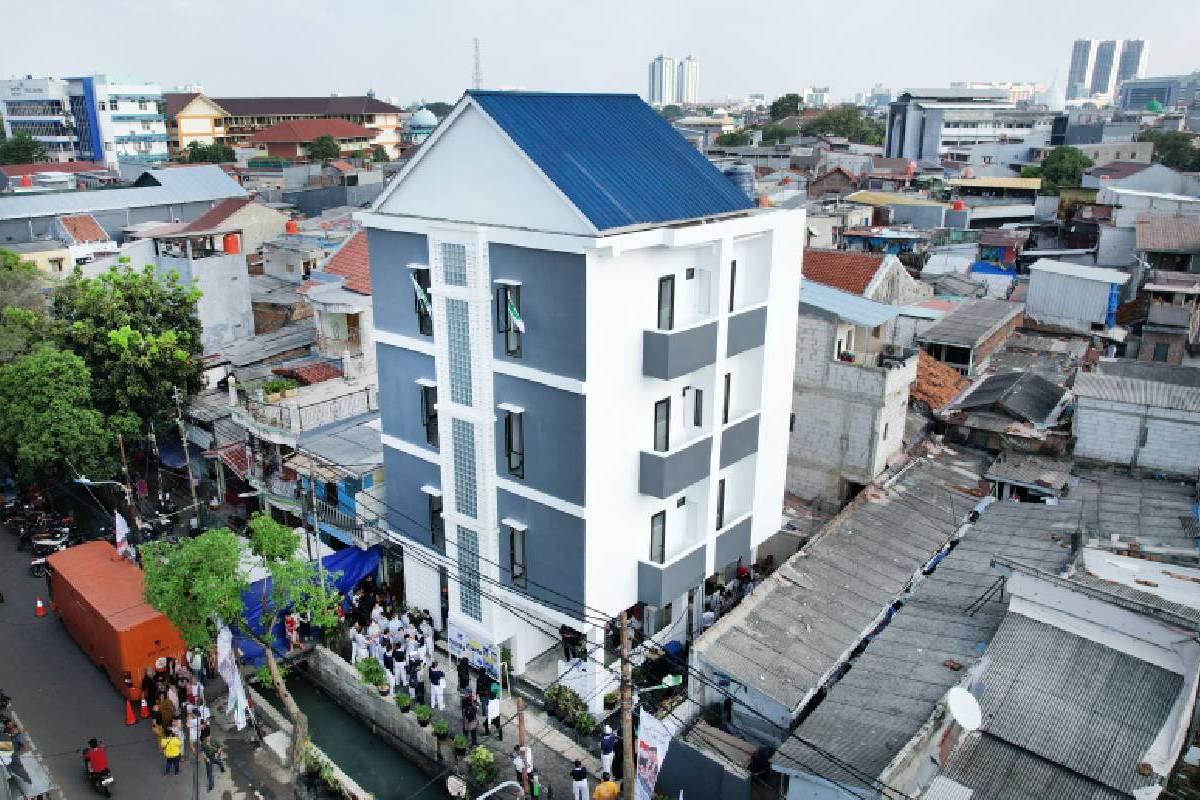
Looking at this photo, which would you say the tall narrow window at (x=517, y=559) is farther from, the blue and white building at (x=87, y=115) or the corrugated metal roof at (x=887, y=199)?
the blue and white building at (x=87, y=115)

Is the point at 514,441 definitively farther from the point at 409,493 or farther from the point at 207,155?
the point at 207,155

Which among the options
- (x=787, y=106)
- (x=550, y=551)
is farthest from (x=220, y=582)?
(x=787, y=106)

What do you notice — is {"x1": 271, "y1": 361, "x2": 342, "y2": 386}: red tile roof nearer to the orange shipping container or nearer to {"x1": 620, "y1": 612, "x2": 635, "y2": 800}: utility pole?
the orange shipping container

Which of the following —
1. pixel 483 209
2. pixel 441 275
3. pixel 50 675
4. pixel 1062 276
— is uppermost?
pixel 483 209

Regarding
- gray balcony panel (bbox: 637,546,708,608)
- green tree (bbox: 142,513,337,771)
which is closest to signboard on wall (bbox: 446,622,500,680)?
gray balcony panel (bbox: 637,546,708,608)

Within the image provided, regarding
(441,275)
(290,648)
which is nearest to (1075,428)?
(441,275)

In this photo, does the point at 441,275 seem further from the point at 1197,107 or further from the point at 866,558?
the point at 1197,107
